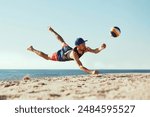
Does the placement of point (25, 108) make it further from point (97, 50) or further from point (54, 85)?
point (97, 50)

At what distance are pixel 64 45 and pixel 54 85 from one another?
160cm

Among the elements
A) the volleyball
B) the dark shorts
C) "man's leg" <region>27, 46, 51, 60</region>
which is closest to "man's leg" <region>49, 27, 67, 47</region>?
the dark shorts

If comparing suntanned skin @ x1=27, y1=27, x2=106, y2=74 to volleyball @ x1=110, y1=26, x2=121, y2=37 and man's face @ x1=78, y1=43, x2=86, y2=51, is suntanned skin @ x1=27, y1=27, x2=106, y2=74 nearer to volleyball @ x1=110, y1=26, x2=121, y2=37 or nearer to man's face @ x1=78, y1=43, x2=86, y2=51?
man's face @ x1=78, y1=43, x2=86, y2=51

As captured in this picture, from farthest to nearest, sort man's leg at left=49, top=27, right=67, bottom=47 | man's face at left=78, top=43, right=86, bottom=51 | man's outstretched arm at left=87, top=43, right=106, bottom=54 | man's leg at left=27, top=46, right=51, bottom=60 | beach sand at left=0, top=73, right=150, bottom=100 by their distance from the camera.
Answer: man's leg at left=27, top=46, right=51, bottom=60 < man's leg at left=49, top=27, right=67, bottom=47 < man's outstretched arm at left=87, top=43, right=106, bottom=54 < man's face at left=78, top=43, right=86, bottom=51 < beach sand at left=0, top=73, right=150, bottom=100

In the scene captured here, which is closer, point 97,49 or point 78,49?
point 78,49

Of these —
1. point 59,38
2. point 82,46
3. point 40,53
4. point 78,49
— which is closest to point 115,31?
point 82,46

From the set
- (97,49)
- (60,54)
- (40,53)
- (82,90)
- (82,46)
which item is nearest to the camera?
(82,90)

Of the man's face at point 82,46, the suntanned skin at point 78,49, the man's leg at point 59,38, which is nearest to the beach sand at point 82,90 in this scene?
the suntanned skin at point 78,49

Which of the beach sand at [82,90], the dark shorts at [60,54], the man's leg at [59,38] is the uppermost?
the man's leg at [59,38]

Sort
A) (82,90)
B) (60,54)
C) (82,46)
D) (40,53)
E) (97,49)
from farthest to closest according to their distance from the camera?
(40,53) → (60,54) → (97,49) → (82,46) → (82,90)

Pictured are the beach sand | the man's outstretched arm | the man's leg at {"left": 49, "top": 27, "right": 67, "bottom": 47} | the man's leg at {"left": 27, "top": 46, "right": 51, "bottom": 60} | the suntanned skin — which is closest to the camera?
the beach sand

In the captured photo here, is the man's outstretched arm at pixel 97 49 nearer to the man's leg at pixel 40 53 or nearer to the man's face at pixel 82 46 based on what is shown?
the man's face at pixel 82 46

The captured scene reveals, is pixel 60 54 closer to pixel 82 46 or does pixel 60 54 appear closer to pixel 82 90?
pixel 82 46

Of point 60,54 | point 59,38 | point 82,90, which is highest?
point 59,38
